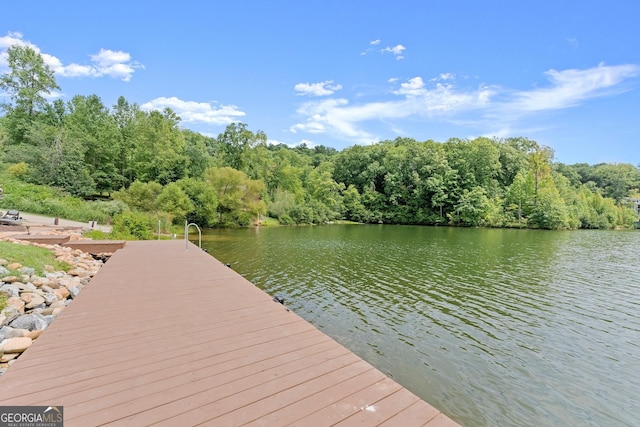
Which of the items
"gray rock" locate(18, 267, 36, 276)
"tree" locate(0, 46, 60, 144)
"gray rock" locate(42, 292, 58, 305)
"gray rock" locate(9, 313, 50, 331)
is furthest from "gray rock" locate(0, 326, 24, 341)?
"tree" locate(0, 46, 60, 144)

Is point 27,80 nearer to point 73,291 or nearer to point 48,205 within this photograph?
point 48,205

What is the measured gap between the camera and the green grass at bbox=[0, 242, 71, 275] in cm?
728

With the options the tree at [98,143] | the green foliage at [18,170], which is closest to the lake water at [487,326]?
the green foliage at [18,170]

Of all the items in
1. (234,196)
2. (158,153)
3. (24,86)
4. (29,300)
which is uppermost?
(24,86)

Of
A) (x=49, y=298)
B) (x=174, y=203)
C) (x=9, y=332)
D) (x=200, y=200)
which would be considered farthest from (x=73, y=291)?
(x=200, y=200)

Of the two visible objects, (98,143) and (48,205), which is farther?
(98,143)

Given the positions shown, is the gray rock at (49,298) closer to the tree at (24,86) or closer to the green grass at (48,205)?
the green grass at (48,205)

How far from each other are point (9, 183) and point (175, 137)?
16.3 meters

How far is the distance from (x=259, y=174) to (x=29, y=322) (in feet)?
129

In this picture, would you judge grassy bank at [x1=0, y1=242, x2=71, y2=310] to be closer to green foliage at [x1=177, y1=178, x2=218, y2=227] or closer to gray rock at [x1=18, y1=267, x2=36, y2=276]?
gray rock at [x1=18, y1=267, x2=36, y2=276]

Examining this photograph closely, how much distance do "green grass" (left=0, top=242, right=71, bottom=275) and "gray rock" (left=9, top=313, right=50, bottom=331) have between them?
254 centimetres
